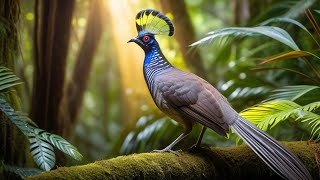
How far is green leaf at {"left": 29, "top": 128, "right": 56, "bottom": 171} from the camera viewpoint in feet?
6.43

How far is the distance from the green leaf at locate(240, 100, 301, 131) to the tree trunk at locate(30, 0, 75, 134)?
1.34 metres

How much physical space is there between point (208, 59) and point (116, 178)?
16.9 ft

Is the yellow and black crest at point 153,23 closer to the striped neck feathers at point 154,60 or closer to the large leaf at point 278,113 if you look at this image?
the striped neck feathers at point 154,60

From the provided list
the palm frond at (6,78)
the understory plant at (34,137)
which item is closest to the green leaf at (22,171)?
the understory plant at (34,137)

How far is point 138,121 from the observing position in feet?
12.6

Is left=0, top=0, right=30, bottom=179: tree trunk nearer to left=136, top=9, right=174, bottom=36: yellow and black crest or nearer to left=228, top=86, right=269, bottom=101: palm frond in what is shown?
left=136, top=9, right=174, bottom=36: yellow and black crest

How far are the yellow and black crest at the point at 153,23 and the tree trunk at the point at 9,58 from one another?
74 centimetres

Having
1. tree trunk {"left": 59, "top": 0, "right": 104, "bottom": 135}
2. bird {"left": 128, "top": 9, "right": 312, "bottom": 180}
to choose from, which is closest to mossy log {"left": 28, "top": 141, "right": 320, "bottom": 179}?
bird {"left": 128, "top": 9, "right": 312, "bottom": 180}

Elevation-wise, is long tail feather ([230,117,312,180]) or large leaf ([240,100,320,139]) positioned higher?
large leaf ([240,100,320,139])

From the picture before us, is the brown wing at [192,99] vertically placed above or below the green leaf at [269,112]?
above

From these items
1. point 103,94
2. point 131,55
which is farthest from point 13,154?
point 103,94

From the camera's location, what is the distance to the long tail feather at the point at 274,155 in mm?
1846

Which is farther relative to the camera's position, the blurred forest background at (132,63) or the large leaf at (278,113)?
the blurred forest background at (132,63)

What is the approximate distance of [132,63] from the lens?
464 centimetres
